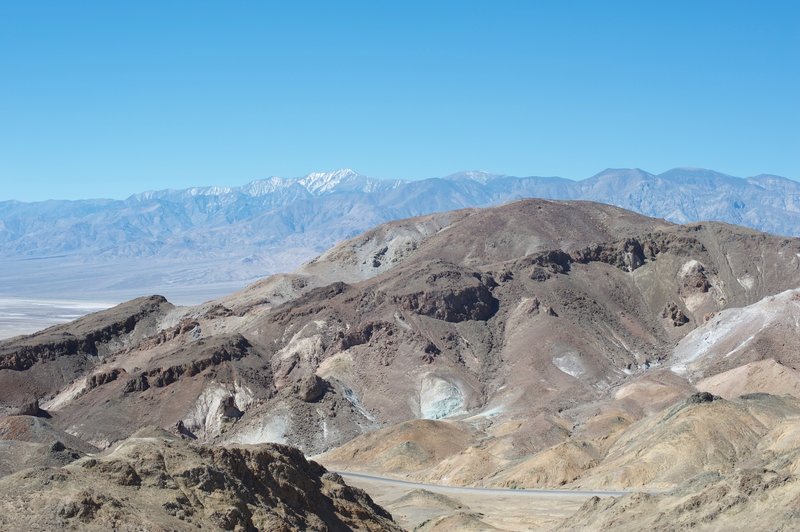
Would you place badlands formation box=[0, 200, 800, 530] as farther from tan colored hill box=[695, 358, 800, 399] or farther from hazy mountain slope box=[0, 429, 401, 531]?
tan colored hill box=[695, 358, 800, 399]

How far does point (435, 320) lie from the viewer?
132 meters

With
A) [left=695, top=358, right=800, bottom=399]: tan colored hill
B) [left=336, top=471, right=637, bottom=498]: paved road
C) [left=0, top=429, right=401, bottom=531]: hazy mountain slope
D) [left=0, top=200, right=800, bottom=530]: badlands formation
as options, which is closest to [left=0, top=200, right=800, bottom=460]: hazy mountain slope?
[left=0, top=200, right=800, bottom=530]: badlands formation

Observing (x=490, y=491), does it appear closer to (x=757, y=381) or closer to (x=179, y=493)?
(x=179, y=493)

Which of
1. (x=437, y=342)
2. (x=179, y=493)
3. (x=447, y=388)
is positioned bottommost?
(x=447, y=388)

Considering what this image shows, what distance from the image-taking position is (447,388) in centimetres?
11862

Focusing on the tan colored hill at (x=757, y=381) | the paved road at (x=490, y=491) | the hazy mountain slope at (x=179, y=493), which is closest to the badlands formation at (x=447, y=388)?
the hazy mountain slope at (x=179, y=493)

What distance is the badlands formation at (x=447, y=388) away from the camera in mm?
46625

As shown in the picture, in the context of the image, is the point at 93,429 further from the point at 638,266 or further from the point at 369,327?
the point at 638,266

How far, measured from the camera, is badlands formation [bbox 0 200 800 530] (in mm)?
46625

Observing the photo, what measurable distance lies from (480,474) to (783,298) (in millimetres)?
55644

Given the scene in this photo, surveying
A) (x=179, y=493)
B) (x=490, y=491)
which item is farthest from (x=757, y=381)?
(x=179, y=493)

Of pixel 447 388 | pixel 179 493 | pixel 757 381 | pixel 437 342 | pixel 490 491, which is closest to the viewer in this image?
pixel 179 493

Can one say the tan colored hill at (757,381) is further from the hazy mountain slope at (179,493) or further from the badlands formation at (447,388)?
the hazy mountain slope at (179,493)

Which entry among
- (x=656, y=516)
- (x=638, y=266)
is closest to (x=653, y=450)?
(x=656, y=516)
